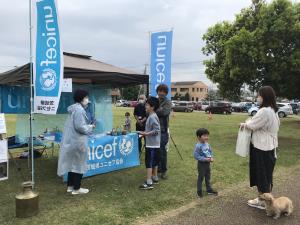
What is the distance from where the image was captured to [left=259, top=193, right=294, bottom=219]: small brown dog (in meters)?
4.93

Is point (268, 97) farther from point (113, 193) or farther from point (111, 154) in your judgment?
point (111, 154)

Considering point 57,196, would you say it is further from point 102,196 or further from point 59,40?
point 59,40

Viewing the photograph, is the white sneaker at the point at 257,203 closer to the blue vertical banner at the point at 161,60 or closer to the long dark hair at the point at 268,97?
the long dark hair at the point at 268,97

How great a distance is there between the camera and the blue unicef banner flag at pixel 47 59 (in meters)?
5.80

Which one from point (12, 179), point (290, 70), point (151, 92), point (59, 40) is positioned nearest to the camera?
point (59, 40)

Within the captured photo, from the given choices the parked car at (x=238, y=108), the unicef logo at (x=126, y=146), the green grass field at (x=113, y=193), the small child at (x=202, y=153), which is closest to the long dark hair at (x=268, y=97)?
the small child at (x=202, y=153)

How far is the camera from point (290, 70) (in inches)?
523

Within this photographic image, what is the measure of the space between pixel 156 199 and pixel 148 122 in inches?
56.3

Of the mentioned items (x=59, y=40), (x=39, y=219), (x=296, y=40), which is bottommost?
(x=39, y=219)

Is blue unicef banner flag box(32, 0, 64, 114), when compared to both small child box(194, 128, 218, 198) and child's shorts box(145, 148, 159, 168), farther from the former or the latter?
small child box(194, 128, 218, 198)

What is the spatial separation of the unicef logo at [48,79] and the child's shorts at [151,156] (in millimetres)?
2103

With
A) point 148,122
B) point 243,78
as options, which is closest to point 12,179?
point 148,122

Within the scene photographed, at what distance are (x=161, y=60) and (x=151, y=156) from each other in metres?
3.79

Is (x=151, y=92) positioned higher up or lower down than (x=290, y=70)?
lower down
